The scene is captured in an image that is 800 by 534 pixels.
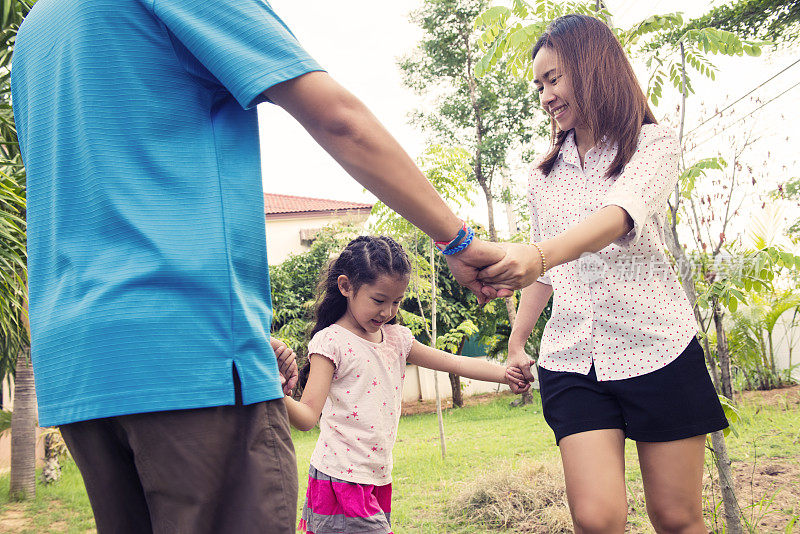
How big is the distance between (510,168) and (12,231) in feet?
48.1

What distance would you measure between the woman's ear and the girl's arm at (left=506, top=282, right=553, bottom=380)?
0.67 metres

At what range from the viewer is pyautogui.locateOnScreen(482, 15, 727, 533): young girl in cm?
186

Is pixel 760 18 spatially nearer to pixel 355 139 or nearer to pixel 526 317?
pixel 526 317

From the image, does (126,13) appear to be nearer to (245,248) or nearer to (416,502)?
(245,248)

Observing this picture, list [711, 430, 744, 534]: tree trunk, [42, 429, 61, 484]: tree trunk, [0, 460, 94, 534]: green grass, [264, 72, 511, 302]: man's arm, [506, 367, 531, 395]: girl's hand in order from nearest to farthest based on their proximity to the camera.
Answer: [264, 72, 511, 302]: man's arm < [506, 367, 531, 395]: girl's hand < [711, 430, 744, 534]: tree trunk < [0, 460, 94, 534]: green grass < [42, 429, 61, 484]: tree trunk

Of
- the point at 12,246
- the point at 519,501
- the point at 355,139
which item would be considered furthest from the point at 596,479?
the point at 12,246

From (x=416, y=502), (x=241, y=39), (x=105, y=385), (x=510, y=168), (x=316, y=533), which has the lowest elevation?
(x=416, y=502)

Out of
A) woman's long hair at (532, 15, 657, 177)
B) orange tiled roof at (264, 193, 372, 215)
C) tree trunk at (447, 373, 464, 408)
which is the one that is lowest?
tree trunk at (447, 373, 464, 408)

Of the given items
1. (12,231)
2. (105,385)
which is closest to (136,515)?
(105,385)

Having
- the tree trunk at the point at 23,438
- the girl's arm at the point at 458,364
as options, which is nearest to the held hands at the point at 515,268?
the girl's arm at the point at 458,364

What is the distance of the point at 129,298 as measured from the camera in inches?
37.0

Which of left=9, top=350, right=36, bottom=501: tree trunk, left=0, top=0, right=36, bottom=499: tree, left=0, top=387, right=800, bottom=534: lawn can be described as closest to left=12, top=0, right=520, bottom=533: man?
left=0, top=387, right=800, bottom=534: lawn

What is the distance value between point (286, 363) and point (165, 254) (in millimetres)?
754

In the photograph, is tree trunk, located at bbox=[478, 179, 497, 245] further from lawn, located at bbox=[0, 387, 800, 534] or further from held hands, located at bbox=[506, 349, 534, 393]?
held hands, located at bbox=[506, 349, 534, 393]
